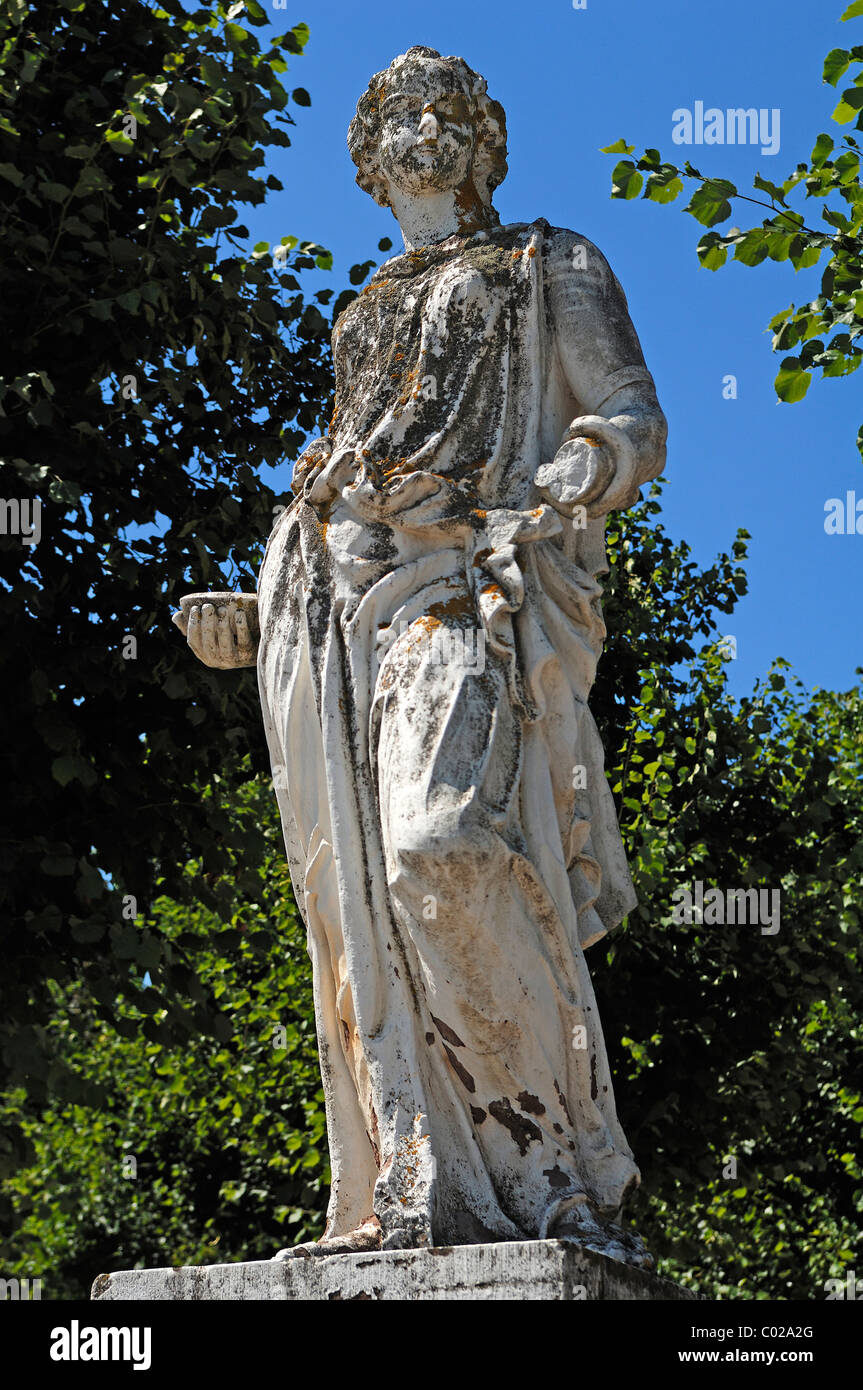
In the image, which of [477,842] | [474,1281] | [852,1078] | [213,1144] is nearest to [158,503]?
[477,842]

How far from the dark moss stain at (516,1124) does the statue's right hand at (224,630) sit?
153 cm

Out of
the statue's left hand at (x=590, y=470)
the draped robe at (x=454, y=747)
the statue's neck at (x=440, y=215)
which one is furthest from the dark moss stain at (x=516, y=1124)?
the statue's neck at (x=440, y=215)

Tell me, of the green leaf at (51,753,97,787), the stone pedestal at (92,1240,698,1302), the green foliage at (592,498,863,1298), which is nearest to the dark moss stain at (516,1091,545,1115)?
the stone pedestal at (92,1240,698,1302)

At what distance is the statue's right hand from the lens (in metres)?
5.30

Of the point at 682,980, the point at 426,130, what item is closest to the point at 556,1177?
the point at 426,130

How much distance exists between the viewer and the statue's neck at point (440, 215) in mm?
5414

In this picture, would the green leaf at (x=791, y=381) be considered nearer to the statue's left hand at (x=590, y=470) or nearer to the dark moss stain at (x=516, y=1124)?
the statue's left hand at (x=590, y=470)

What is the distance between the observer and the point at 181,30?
10211 mm

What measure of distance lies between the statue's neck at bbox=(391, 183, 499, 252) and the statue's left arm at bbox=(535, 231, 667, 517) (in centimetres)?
36

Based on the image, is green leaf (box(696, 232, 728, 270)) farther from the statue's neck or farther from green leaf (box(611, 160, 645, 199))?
the statue's neck

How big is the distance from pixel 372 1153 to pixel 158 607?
5157 mm
